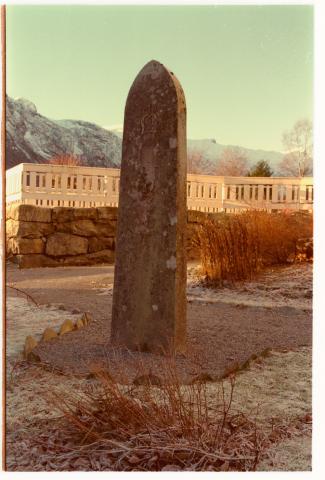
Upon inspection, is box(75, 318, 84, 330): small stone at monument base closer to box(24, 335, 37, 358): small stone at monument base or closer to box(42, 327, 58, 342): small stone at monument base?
box(42, 327, 58, 342): small stone at monument base

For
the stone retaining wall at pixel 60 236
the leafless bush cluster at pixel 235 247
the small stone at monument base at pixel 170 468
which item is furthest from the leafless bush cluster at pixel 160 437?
the stone retaining wall at pixel 60 236

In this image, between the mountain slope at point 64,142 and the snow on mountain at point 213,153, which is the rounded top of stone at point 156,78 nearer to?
the mountain slope at point 64,142

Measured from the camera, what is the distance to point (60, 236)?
28.0 feet

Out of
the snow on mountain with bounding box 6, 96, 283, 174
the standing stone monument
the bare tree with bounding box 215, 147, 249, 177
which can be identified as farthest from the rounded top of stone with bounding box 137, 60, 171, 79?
the bare tree with bounding box 215, 147, 249, 177

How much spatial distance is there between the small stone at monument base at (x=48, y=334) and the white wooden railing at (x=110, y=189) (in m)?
5.84

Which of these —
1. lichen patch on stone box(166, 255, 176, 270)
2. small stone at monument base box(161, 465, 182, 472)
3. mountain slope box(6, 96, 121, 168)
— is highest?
mountain slope box(6, 96, 121, 168)

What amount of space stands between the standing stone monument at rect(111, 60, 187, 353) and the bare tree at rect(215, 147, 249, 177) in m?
13.0

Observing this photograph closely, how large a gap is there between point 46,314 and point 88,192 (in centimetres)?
597

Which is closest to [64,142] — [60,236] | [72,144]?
[72,144]

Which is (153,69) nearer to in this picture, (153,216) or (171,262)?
(153,216)

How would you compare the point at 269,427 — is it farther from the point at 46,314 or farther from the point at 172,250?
the point at 46,314

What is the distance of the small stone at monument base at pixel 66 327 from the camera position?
12.0 feet

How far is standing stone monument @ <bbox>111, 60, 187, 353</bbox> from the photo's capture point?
294cm

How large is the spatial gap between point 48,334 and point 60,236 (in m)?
5.18
